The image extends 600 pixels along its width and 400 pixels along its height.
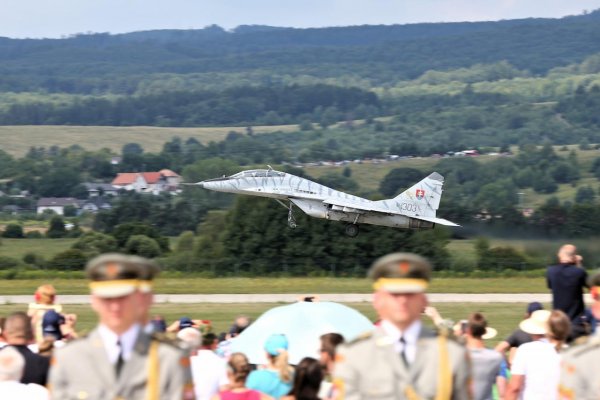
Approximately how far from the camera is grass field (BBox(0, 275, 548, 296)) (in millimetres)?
41531

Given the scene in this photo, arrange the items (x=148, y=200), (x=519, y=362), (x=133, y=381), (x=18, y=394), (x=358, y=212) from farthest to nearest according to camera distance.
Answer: (x=148, y=200), (x=358, y=212), (x=519, y=362), (x=18, y=394), (x=133, y=381)

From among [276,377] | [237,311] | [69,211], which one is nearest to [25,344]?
[276,377]

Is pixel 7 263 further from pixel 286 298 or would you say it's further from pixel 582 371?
pixel 582 371

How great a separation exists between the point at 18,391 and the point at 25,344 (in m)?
1.52

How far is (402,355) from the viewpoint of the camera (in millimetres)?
6945

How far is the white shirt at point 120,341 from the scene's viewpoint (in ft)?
22.5

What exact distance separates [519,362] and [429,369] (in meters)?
4.59

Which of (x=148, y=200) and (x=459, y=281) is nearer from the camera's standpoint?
(x=459, y=281)

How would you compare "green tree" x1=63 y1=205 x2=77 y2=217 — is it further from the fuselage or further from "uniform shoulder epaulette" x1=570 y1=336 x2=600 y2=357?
"uniform shoulder epaulette" x1=570 y1=336 x2=600 y2=357

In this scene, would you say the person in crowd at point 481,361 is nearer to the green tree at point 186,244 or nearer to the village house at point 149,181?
the green tree at point 186,244

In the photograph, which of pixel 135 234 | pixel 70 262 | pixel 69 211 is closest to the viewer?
pixel 70 262

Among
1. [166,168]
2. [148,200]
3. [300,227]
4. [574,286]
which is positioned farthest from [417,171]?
[574,286]

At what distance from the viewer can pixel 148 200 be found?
4350 inches

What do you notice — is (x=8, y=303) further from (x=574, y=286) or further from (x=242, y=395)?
(x=242, y=395)
